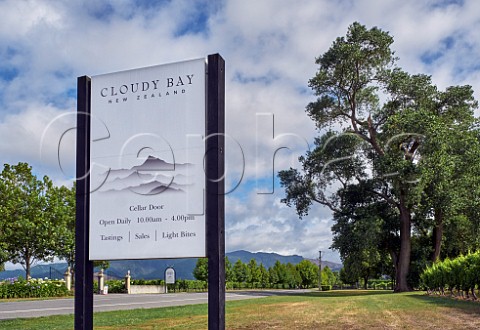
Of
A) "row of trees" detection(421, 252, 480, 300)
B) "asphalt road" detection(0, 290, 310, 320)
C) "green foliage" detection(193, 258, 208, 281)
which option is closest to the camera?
"asphalt road" detection(0, 290, 310, 320)

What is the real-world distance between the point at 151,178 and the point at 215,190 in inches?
41.0

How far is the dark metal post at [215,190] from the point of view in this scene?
699 centimetres

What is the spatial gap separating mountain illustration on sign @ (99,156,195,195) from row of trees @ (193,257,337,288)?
5814 centimetres

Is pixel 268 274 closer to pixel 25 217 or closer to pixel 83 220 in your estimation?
pixel 25 217

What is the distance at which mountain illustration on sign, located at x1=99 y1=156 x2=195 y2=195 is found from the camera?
24.3ft

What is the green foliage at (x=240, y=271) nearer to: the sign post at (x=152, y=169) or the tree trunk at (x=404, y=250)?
the tree trunk at (x=404, y=250)

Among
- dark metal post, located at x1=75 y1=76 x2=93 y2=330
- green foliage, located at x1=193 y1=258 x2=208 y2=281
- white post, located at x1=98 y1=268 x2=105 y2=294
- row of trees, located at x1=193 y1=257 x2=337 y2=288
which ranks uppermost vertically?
dark metal post, located at x1=75 y1=76 x2=93 y2=330

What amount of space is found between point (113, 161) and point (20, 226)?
34.4m

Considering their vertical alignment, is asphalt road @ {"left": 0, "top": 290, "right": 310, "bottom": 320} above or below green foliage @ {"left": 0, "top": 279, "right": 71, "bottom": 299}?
above

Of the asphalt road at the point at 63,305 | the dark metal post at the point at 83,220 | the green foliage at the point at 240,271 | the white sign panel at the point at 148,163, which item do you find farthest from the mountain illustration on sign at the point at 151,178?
the green foliage at the point at 240,271

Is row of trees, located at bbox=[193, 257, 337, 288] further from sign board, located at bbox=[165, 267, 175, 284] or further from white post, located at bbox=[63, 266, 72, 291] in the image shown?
sign board, located at bbox=[165, 267, 175, 284]

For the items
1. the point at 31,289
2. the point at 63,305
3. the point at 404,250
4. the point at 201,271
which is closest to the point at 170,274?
the point at 31,289

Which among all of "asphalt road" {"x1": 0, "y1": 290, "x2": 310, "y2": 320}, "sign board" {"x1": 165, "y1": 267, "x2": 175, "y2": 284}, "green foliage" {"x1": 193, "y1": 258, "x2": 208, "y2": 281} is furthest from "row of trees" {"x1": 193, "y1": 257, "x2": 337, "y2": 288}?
"asphalt road" {"x1": 0, "y1": 290, "x2": 310, "y2": 320}

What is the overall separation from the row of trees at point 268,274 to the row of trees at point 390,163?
2997 cm
